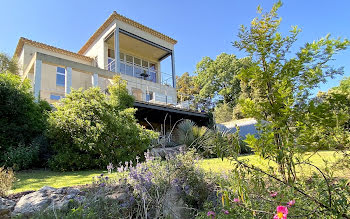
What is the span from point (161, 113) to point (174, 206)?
9.85 m

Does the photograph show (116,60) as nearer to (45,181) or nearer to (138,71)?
(138,71)

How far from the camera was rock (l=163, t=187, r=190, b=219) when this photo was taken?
244 cm

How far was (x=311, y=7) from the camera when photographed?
699cm

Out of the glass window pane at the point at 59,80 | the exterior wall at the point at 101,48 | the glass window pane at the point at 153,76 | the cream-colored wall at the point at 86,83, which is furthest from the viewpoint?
the glass window pane at the point at 153,76

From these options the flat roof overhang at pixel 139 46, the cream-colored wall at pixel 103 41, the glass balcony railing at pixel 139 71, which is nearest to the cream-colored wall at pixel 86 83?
the glass balcony railing at pixel 139 71

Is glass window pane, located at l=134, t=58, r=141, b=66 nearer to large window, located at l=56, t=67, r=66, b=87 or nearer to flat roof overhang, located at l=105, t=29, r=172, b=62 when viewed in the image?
flat roof overhang, located at l=105, t=29, r=172, b=62

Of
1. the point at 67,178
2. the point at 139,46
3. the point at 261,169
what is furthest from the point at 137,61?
the point at 261,169

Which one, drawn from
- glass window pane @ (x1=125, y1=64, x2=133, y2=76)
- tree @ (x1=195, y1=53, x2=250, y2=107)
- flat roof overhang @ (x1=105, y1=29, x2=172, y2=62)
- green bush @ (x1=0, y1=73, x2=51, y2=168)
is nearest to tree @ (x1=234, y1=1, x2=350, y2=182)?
green bush @ (x1=0, y1=73, x2=51, y2=168)

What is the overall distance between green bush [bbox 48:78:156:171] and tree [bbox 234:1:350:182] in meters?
4.25

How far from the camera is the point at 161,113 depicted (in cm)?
1238

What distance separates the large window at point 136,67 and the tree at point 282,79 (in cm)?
1315

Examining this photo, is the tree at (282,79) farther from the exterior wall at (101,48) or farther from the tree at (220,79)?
the tree at (220,79)

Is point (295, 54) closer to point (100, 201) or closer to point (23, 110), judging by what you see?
point (100, 201)

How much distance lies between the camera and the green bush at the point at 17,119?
19.2 ft
